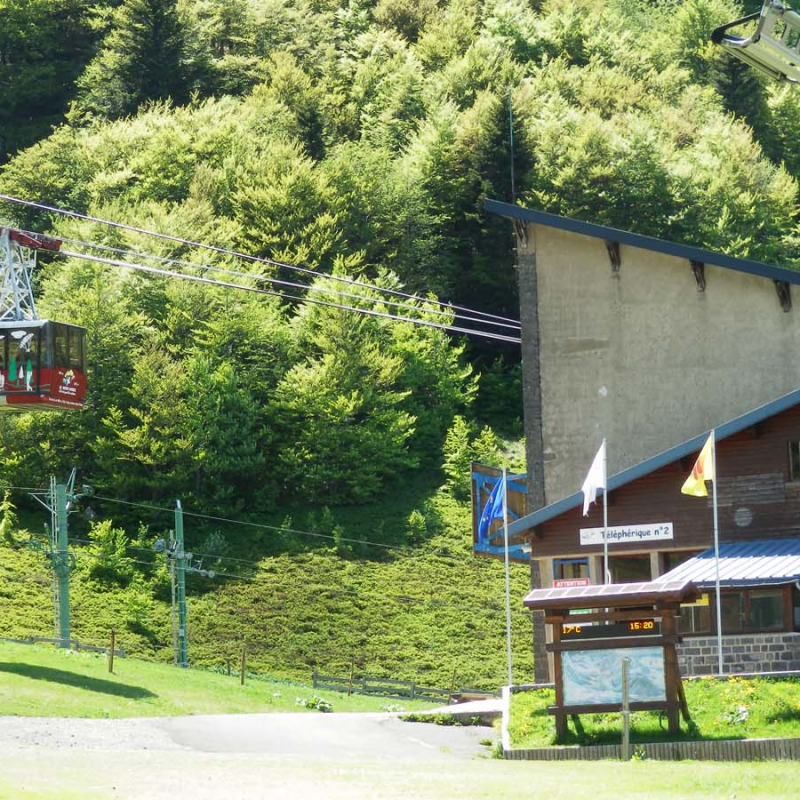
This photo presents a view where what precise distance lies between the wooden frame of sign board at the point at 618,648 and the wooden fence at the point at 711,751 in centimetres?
94

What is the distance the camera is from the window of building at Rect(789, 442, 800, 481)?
31547 mm

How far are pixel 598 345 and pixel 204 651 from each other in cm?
3094

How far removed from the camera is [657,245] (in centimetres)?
3641

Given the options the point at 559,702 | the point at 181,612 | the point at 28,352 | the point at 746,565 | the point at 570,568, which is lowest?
the point at 559,702

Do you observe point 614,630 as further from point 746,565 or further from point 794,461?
point 794,461

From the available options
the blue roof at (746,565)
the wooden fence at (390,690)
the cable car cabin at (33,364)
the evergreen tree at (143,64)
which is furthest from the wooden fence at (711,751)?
the evergreen tree at (143,64)

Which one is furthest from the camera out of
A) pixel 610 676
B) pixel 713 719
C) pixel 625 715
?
pixel 610 676

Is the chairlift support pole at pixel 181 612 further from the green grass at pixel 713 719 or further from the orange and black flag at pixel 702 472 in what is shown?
the green grass at pixel 713 719

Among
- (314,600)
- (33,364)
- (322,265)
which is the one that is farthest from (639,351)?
(322,265)

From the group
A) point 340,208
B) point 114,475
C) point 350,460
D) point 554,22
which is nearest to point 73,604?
point 114,475

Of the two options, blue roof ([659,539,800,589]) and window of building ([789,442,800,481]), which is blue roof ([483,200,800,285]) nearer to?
window of building ([789,442,800,481])

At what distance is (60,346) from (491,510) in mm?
12016

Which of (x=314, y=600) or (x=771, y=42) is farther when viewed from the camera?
(x=314, y=600)

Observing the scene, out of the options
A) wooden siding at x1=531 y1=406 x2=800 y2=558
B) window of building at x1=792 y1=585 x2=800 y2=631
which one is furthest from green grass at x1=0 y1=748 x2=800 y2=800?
wooden siding at x1=531 y1=406 x2=800 y2=558
